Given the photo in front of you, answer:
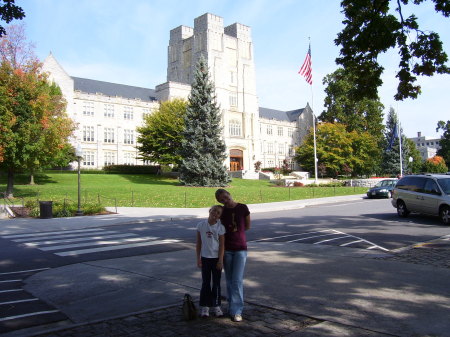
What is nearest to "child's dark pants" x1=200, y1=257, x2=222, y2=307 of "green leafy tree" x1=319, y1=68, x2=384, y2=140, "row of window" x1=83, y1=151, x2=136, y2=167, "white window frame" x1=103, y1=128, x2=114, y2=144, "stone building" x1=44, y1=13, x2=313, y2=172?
"stone building" x1=44, y1=13, x2=313, y2=172

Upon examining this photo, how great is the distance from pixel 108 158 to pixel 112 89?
43.3ft

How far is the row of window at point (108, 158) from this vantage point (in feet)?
203

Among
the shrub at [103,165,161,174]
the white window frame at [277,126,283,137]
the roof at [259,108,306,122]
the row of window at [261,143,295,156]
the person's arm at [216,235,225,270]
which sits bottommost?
the person's arm at [216,235,225,270]

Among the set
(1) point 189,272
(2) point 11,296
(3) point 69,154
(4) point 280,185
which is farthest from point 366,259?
(3) point 69,154

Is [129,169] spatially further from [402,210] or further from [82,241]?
[82,241]

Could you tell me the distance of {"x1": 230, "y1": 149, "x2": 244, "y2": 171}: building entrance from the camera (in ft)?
226

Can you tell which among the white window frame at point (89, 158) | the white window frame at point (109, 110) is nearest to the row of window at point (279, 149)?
the white window frame at point (109, 110)

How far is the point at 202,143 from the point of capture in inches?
1658

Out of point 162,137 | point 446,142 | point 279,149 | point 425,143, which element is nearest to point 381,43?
point 162,137

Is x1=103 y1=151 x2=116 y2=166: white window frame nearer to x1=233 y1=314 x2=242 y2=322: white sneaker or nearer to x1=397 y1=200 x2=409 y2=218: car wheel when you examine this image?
x1=397 y1=200 x2=409 y2=218: car wheel

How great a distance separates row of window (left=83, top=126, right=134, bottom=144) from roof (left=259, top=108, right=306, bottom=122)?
36385mm

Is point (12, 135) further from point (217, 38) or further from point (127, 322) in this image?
point (217, 38)

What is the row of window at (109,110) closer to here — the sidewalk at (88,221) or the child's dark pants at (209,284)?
the sidewalk at (88,221)

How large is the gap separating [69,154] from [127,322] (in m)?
46.5
